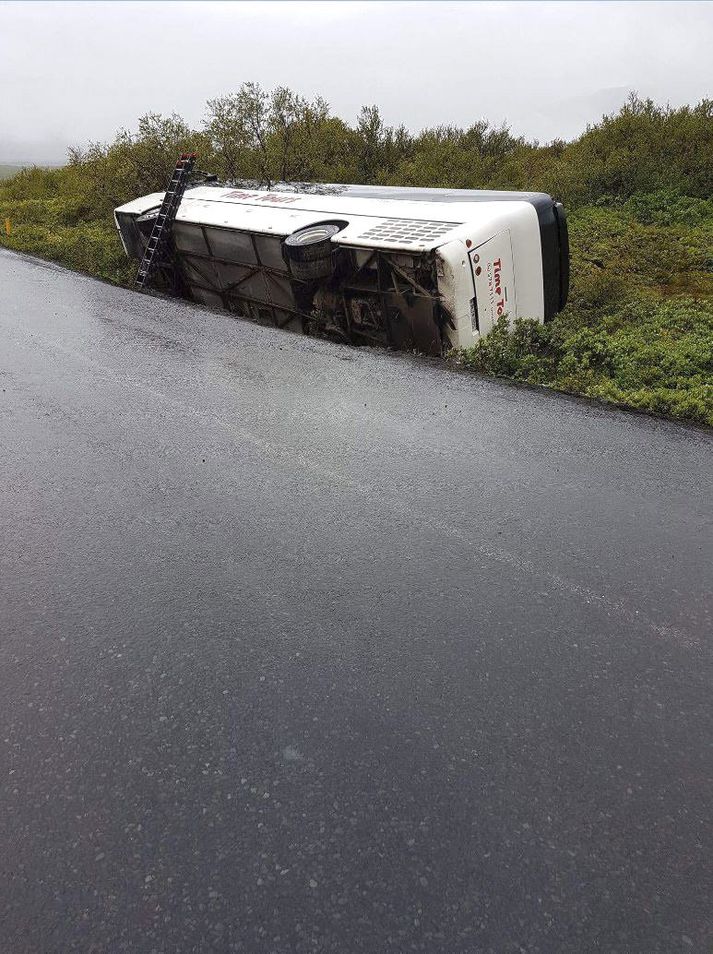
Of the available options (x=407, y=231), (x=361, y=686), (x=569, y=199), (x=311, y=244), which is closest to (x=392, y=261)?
(x=407, y=231)

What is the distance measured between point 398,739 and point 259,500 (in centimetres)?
290

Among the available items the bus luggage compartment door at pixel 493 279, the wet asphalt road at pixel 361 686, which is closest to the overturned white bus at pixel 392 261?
the bus luggage compartment door at pixel 493 279

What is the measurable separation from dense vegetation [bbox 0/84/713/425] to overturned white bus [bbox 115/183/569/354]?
2.48 ft

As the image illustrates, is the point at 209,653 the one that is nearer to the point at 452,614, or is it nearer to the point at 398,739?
the point at 398,739

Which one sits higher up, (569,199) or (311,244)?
(311,244)

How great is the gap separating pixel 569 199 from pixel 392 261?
1520 cm

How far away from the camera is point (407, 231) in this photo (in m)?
9.30

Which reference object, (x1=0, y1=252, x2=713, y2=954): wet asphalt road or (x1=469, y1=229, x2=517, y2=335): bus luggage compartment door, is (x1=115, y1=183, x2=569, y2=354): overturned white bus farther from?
(x1=0, y1=252, x2=713, y2=954): wet asphalt road

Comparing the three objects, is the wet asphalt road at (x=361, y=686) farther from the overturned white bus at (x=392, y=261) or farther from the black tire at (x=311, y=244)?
the black tire at (x=311, y=244)

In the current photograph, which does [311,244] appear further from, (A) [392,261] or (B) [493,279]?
(B) [493,279]

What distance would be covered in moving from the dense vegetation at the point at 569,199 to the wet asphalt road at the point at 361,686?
1.51 meters

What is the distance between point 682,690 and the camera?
143 inches

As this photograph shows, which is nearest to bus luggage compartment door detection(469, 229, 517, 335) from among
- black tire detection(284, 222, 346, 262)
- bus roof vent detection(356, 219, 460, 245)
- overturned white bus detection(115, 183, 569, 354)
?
overturned white bus detection(115, 183, 569, 354)

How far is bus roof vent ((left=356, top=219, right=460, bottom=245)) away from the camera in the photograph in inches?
350
